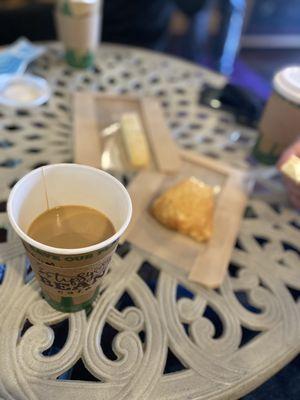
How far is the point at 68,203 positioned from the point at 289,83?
0.52 m

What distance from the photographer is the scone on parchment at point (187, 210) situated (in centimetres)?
66

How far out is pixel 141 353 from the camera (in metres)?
0.49

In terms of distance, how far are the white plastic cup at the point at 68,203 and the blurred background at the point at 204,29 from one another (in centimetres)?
96

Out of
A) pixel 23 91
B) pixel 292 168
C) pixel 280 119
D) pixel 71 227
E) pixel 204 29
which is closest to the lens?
pixel 71 227

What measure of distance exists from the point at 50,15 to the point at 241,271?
4.21 ft

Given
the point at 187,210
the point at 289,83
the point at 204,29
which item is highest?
the point at 289,83

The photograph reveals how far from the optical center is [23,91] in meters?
0.93

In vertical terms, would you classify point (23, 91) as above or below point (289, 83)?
below

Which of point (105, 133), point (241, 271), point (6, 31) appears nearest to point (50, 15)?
point (6, 31)

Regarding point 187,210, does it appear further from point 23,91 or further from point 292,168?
point 23,91

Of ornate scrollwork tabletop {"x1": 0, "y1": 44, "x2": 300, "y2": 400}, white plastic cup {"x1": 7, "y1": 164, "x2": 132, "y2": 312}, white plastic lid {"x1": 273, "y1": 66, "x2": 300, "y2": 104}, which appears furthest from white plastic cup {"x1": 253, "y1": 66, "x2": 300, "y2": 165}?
white plastic cup {"x1": 7, "y1": 164, "x2": 132, "y2": 312}

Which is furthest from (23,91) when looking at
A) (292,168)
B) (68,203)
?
(292,168)

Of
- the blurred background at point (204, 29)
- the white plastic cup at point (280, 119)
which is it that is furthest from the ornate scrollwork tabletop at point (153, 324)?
the blurred background at point (204, 29)

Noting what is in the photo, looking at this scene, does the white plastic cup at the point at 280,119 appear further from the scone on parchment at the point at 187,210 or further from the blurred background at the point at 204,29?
the blurred background at the point at 204,29
